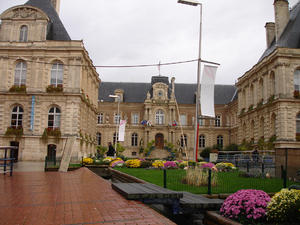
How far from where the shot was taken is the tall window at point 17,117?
3084 centimetres

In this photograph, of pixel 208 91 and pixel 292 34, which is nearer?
pixel 208 91

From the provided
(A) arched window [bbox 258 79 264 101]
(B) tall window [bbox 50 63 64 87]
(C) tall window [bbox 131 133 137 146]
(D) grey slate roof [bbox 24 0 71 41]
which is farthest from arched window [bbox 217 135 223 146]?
(D) grey slate roof [bbox 24 0 71 41]

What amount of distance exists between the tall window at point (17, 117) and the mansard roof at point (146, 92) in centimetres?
2521

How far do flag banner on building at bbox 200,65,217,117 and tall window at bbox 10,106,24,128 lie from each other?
72.8 feet

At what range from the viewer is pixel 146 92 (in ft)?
187

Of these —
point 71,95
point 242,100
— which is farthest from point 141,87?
point 71,95

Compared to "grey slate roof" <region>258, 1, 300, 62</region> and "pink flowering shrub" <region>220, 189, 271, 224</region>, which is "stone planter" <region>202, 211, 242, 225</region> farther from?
"grey slate roof" <region>258, 1, 300, 62</region>

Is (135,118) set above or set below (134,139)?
above

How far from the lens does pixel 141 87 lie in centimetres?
5800

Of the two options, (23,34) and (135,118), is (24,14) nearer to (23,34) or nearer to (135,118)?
(23,34)

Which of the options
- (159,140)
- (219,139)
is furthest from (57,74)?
(219,139)

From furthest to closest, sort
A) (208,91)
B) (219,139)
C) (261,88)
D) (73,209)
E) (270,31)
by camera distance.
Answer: (219,139) → (270,31) → (261,88) → (208,91) → (73,209)

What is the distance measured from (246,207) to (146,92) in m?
51.6

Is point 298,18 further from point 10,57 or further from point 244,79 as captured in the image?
point 10,57
